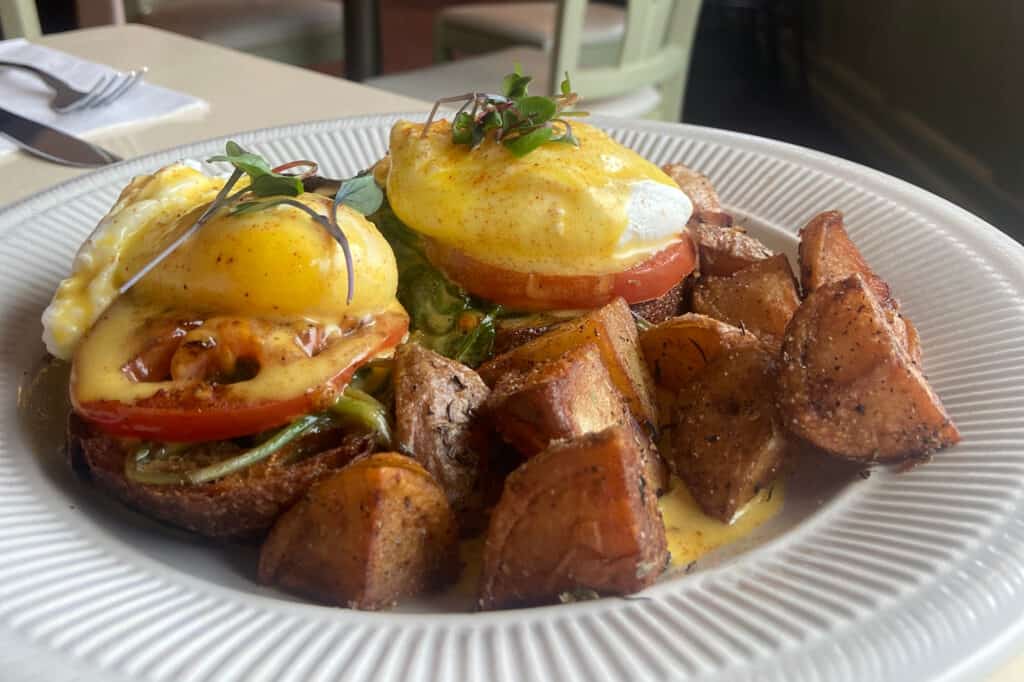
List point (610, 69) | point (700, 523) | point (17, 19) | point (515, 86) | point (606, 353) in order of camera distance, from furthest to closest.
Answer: point (610, 69), point (17, 19), point (515, 86), point (606, 353), point (700, 523)

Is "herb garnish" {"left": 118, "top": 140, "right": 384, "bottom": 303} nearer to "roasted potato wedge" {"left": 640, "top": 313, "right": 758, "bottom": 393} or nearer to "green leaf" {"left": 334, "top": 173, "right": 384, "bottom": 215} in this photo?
"green leaf" {"left": 334, "top": 173, "right": 384, "bottom": 215}

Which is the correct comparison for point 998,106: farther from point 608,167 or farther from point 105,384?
point 105,384

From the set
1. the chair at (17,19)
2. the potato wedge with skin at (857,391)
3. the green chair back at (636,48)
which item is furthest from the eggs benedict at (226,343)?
the chair at (17,19)

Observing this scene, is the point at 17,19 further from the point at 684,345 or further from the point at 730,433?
the point at 730,433

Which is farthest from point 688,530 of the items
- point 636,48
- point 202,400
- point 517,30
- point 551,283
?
point 517,30

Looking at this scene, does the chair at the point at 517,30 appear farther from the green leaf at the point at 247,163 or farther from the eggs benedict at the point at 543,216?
the green leaf at the point at 247,163

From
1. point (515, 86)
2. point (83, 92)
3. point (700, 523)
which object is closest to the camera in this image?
point (700, 523)

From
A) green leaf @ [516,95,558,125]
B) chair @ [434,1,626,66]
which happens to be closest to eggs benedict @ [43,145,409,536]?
green leaf @ [516,95,558,125]
